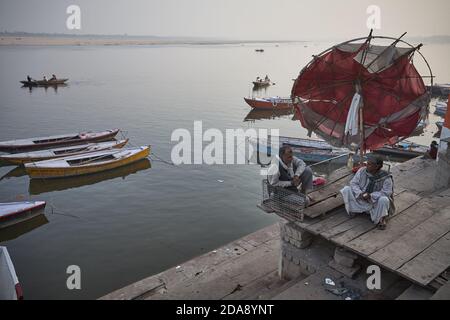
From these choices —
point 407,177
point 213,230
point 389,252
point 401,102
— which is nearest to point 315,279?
point 389,252

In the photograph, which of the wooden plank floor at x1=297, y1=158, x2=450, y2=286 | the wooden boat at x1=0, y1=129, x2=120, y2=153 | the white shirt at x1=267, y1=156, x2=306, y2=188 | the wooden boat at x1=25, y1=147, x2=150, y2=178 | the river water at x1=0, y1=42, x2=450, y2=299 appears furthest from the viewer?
the wooden boat at x1=0, y1=129, x2=120, y2=153

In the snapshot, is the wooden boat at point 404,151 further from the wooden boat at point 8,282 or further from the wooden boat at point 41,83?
the wooden boat at point 41,83

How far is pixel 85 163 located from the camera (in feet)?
61.8

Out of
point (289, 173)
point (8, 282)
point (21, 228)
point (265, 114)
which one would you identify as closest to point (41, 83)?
point (265, 114)

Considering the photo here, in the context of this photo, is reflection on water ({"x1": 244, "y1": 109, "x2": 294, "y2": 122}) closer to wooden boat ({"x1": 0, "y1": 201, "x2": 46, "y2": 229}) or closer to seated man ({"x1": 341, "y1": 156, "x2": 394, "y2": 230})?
wooden boat ({"x1": 0, "y1": 201, "x2": 46, "y2": 229})

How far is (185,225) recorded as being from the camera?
14031 mm

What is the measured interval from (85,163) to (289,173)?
1471cm

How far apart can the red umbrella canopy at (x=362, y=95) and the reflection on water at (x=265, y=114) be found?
26.1 m

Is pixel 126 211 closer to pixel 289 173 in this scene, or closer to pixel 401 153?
pixel 289 173

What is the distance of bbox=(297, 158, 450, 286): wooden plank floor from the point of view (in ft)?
17.7

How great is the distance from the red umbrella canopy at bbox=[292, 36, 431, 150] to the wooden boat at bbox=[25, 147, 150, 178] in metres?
13.4

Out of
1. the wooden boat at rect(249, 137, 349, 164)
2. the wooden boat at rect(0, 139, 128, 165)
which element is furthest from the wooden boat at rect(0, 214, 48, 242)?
the wooden boat at rect(249, 137, 349, 164)

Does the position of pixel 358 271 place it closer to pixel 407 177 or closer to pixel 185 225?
pixel 407 177
